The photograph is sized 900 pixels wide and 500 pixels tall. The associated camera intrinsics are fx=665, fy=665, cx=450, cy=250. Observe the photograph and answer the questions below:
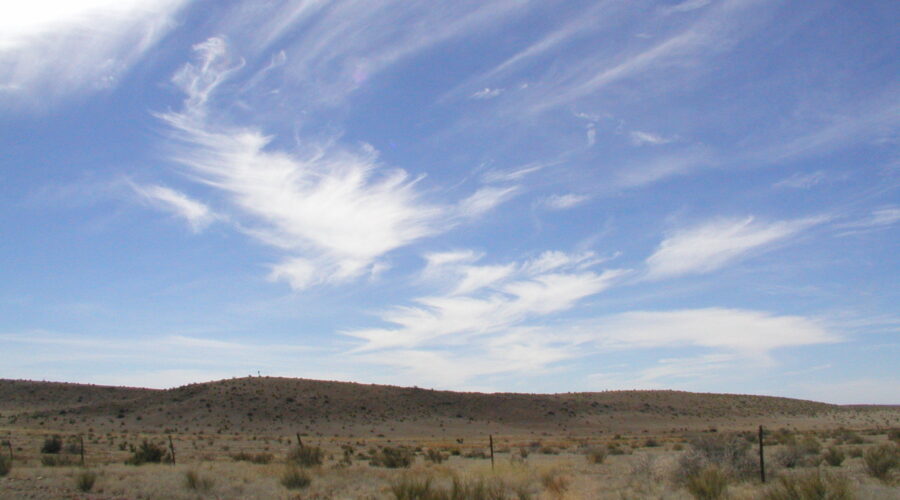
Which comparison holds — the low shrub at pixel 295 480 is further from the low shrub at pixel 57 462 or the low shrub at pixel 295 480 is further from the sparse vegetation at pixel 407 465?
the low shrub at pixel 57 462

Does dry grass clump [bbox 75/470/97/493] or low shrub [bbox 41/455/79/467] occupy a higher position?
dry grass clump [bbox 75/470/97/493]

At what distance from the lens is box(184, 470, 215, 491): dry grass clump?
23547 millimetres

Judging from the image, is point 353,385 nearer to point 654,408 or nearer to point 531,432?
point 531,432

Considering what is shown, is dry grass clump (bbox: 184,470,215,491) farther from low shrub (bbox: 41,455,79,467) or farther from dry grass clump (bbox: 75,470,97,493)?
low shrub (bbox: 41,455,79,467)

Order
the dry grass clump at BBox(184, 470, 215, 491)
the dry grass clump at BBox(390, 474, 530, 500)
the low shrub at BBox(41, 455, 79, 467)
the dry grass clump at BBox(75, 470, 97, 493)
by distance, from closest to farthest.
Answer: the dry grass clump at BBox(390, 474, 530, 500), the dry grass clump at BBox(75, 470, 97, 493), the dry grass clump at BBox(184, 470, 215, 491), the low shrub at BBox(41, 455, 79, 467)

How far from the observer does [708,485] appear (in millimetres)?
18875

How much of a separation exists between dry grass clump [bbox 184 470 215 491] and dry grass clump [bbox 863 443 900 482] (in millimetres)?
23363

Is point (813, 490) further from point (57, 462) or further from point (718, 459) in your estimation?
point (57, 462)

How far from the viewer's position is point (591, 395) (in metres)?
136

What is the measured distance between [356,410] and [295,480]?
80.4 metres

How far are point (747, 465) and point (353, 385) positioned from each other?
10381cm

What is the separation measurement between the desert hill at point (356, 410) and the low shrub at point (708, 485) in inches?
2707

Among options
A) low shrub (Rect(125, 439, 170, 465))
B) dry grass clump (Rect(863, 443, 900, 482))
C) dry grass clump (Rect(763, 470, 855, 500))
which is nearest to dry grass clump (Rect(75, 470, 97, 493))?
low shrub (Rect(125, 439, 170, 465))

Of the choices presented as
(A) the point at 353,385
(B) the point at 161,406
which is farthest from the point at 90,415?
(A) the point at 353,385
